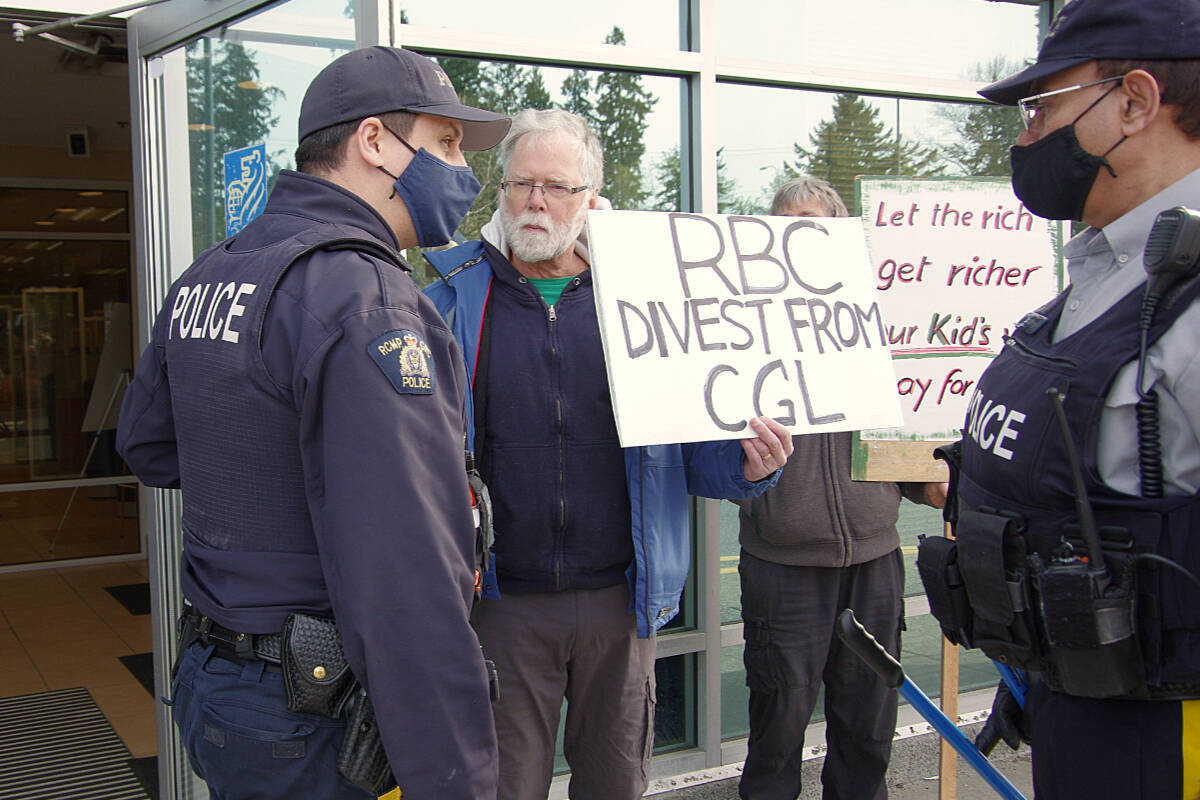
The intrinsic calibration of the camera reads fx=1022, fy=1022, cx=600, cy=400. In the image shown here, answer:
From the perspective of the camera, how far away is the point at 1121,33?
1794 millimetres

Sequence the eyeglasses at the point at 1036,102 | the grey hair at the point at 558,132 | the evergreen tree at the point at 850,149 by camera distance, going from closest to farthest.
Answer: the eyeglasses at the point at 1036,102 → the grey hair at the point at 558,132 → the evergreen tree at the point at 850,149

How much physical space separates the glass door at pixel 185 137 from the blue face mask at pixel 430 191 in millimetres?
984

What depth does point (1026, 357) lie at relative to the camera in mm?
1878

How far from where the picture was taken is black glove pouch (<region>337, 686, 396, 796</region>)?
1.58m

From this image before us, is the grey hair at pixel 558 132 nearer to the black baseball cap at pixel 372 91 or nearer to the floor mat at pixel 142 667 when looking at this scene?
the black baseball cap at pixel 372 91

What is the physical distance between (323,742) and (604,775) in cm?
120

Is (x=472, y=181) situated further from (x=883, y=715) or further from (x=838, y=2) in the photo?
(x=838, y=2)

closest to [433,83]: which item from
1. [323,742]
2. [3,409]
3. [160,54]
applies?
[323,742]

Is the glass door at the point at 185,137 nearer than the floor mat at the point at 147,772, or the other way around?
the glass door at the point at 185,137

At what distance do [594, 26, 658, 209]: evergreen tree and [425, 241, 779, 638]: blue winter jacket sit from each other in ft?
4.31

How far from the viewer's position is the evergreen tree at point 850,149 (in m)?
4.12

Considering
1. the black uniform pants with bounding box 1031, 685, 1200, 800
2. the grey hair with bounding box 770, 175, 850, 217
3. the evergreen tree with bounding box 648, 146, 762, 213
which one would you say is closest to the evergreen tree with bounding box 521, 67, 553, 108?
the evergreen tree with bounding box 648, 146, 762, 213

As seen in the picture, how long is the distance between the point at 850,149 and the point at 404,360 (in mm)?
3096

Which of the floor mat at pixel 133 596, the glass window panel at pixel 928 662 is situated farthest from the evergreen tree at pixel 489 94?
the floor mat at pixel 133 596
